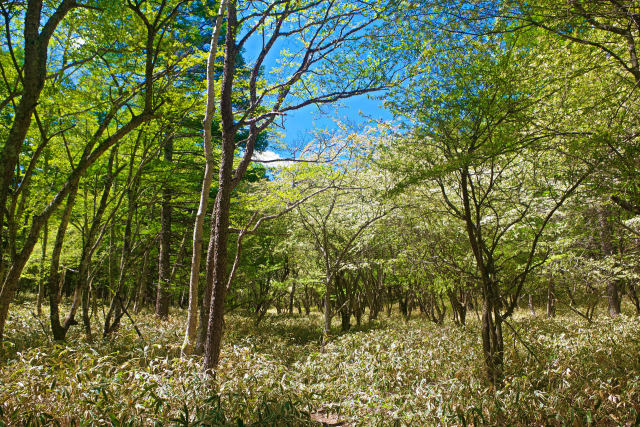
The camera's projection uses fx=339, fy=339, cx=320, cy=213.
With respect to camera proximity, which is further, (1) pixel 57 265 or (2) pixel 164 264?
(2) pixel 164 264

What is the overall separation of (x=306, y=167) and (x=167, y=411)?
6054 mm

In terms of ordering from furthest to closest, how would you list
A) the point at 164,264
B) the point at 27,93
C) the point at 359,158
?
1. the point at 164,264
2. the point at 359,158
3. the point at 27,93

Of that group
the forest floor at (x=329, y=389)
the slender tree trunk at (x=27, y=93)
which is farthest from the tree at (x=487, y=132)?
the slender tree trunk at (x=27, y=93)

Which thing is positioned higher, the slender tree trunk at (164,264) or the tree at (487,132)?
the tree at (487,132)

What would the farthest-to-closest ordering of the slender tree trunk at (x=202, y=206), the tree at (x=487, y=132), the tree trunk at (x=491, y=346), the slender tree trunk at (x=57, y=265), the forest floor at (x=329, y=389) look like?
the slender tree trunk at (x=57, y=265) → the tree trunk at (x=491, y=346) → the slender tree trunk at (x=202, y=206) → the tree at (x=487, y=132) → the forest floor at (x=329, y=389)

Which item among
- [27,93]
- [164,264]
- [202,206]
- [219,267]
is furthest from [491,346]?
[164,264]

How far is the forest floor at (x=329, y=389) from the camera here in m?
3.64

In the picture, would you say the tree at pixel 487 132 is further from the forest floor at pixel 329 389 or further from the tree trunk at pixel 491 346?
the forest floor at pixel 329 389

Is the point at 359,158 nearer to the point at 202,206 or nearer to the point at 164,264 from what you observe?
the point at 202,206

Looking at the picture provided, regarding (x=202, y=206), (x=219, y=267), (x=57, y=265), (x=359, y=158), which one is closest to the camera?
(x=202, y=206)

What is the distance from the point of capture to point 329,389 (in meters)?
5.91

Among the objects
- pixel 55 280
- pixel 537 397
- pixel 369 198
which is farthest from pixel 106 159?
pixel 537 397

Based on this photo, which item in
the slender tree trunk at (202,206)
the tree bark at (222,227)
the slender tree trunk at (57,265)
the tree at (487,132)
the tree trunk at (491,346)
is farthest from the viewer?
the slender tree trunk at (57,265)

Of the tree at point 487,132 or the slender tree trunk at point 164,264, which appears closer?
the tree at point 487,132
